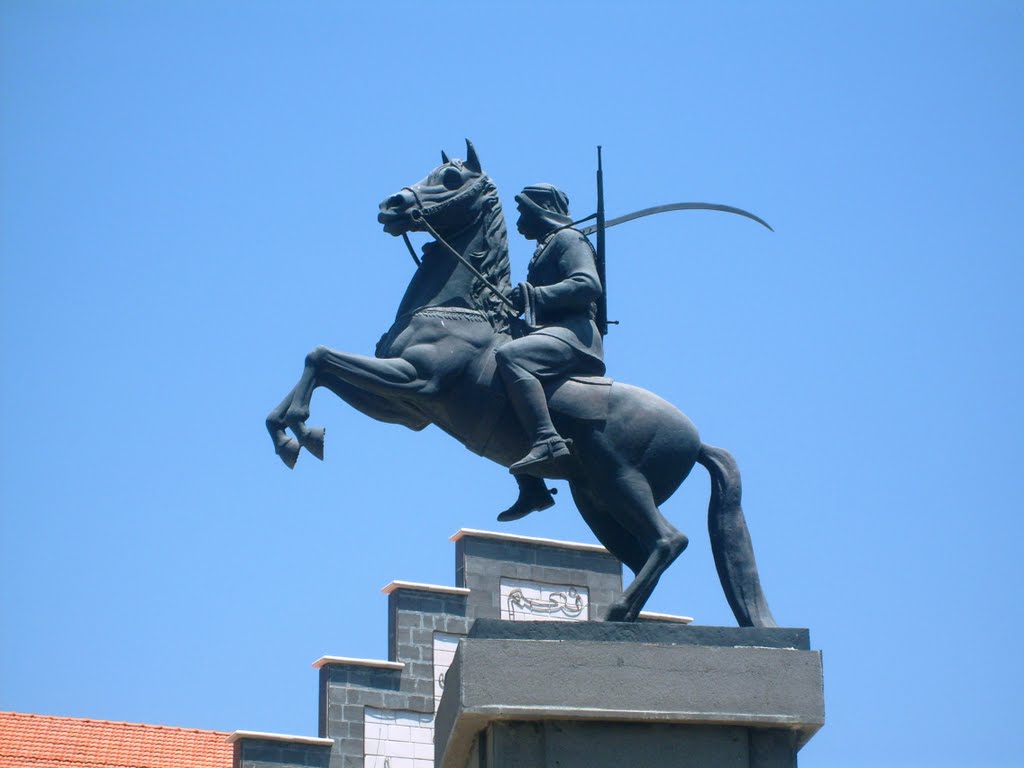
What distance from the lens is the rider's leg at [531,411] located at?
11.2 metres

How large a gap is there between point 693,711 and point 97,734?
1361 centimetres

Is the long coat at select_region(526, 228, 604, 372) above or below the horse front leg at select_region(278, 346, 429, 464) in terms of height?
above

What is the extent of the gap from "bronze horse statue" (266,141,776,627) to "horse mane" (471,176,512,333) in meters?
0.01

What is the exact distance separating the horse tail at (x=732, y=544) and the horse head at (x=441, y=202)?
6.29 feet

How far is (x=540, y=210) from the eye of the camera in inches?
479

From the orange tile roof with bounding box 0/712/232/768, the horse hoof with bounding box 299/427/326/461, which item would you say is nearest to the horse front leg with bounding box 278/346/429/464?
the horse hoof with bounding box 299/427/326/461

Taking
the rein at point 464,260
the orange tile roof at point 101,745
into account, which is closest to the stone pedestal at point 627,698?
the rein at point 464,260

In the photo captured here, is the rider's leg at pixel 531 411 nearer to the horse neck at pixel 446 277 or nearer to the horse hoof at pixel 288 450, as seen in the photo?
the horse neck at pixel 446 277

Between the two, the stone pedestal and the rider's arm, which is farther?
the rider's arm

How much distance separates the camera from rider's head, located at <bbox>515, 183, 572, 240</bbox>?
12.1 meters

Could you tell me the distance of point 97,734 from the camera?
22.8 metres

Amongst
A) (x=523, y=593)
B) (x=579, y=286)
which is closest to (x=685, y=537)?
(x=579, y=286)

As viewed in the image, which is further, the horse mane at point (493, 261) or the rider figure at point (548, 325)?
the horse mane at point (493, 261)

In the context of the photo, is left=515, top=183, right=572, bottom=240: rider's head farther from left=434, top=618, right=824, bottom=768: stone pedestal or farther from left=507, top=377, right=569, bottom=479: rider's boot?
left=434, top=618, right=824, bottom=768: stone pedestal
